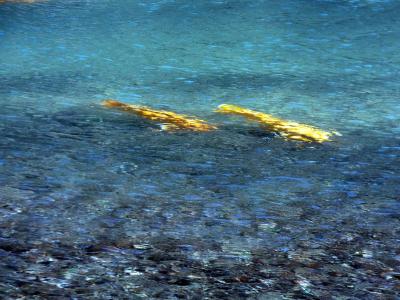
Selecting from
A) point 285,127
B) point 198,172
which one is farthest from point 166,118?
point 198,172

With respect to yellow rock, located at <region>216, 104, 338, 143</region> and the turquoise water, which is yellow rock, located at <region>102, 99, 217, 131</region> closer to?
the turquoise water

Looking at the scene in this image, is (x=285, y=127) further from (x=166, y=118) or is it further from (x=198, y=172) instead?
(x=198, y=172)

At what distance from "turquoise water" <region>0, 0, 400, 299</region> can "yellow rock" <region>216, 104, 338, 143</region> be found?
12 centimetres

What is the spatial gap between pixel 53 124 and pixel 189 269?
257 cm

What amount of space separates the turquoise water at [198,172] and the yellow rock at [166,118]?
11 cm

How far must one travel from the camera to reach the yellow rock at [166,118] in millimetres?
5141

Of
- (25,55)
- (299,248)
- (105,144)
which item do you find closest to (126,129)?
(105,144)

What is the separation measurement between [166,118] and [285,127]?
0.93 m

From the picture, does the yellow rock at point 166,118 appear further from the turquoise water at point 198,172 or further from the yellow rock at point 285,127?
the yellow rock at point 285,127

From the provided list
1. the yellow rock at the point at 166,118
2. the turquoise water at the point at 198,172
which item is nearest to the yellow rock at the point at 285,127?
the turquoise water at the point at 198,172

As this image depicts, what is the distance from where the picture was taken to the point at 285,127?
203 inches

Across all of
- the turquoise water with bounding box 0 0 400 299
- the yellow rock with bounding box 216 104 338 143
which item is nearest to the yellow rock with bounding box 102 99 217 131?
the turquoise water with bounding box 0 0 400 299

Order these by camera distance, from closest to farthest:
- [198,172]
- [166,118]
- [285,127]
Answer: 1. [198,172]
2. [285,127]
3. [166,118]

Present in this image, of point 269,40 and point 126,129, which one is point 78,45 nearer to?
point 269,40
